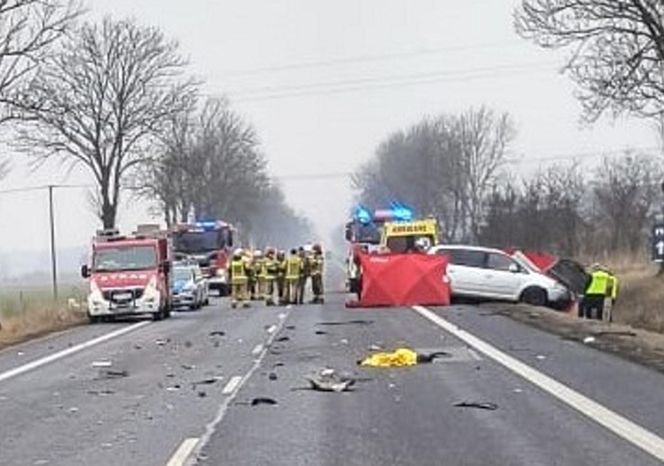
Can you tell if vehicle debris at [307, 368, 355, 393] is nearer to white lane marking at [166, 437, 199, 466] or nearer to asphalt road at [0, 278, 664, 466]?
asphalt road at [0, 278, 664, 466]

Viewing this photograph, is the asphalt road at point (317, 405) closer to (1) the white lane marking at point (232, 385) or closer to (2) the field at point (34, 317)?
(1) the white lane marking at point (232, 385)

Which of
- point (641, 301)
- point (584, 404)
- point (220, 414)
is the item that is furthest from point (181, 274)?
point (584, 404)

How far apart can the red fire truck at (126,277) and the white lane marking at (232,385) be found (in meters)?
20.5

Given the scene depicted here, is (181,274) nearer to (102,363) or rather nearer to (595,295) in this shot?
(595,295)

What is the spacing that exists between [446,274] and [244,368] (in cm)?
2126

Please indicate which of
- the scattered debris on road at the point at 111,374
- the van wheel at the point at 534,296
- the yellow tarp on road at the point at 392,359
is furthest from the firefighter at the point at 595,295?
the scattered debris on road at the point at 111,374

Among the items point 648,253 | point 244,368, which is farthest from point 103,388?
point 648,253

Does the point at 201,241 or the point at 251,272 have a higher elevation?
the point at 201,241

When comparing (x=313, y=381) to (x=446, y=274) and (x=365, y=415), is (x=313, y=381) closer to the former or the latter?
(x=365, y=415)

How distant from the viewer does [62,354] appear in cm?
2806

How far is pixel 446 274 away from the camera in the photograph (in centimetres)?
4300

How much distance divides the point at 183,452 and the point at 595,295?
29.5m

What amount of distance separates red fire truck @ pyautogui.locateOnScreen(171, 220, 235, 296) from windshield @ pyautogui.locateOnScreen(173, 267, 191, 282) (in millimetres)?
14064

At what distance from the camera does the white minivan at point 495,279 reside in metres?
42.5
